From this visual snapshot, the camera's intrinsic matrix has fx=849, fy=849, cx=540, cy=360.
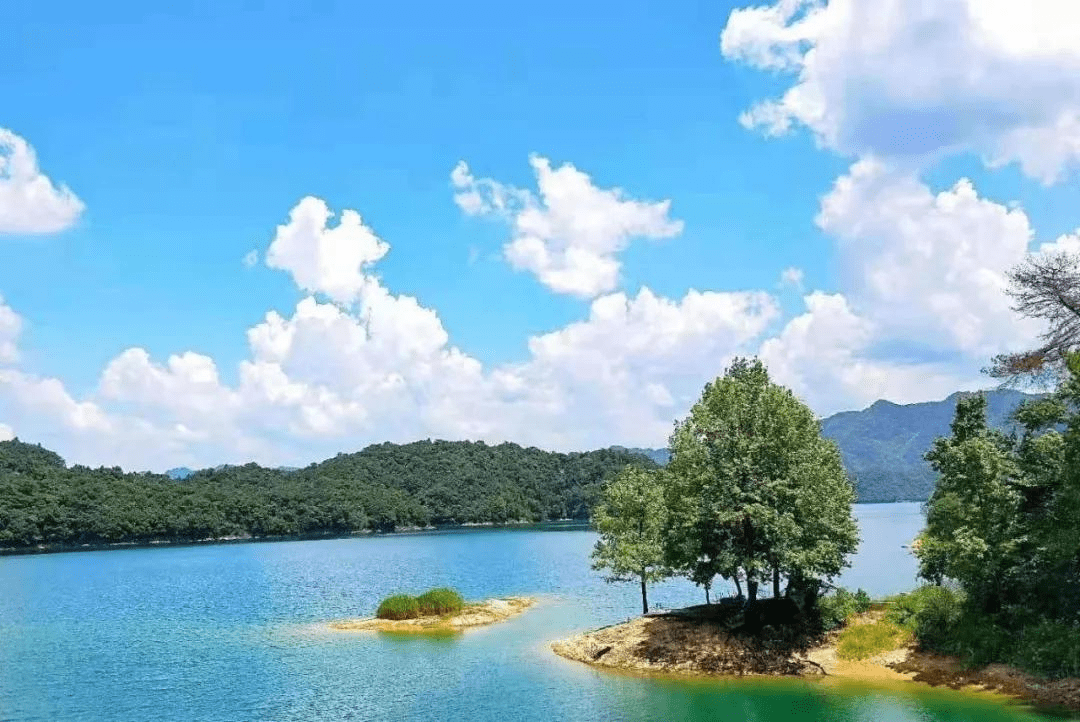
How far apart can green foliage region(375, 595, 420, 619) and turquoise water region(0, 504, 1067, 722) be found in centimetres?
512

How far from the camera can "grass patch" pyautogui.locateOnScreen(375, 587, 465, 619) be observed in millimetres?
70000

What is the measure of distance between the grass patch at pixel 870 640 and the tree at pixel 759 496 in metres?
3.52

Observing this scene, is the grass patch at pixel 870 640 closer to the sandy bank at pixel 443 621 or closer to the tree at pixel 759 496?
the tree at pixel 759 496

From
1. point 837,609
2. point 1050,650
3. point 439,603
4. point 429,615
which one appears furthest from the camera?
point 439,603

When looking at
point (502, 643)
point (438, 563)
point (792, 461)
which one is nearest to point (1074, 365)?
point (792, 461)

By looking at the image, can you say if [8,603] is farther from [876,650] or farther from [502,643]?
[876,650]

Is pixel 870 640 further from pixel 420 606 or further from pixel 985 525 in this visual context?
pixel 420 606

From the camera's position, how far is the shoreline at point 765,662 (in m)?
41.9

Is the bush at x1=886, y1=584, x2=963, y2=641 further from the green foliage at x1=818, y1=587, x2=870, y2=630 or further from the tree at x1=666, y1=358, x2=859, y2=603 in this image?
the tree at x1=666, y1=358, x2=859, y2=603

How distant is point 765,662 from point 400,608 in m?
33.0

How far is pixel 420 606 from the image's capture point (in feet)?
231

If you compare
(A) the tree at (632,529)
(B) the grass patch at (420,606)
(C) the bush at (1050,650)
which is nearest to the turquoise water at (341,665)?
(C) the bush at (1050,650)

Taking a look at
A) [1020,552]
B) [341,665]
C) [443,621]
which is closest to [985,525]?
[1020,552]

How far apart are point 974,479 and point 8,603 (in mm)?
97155
